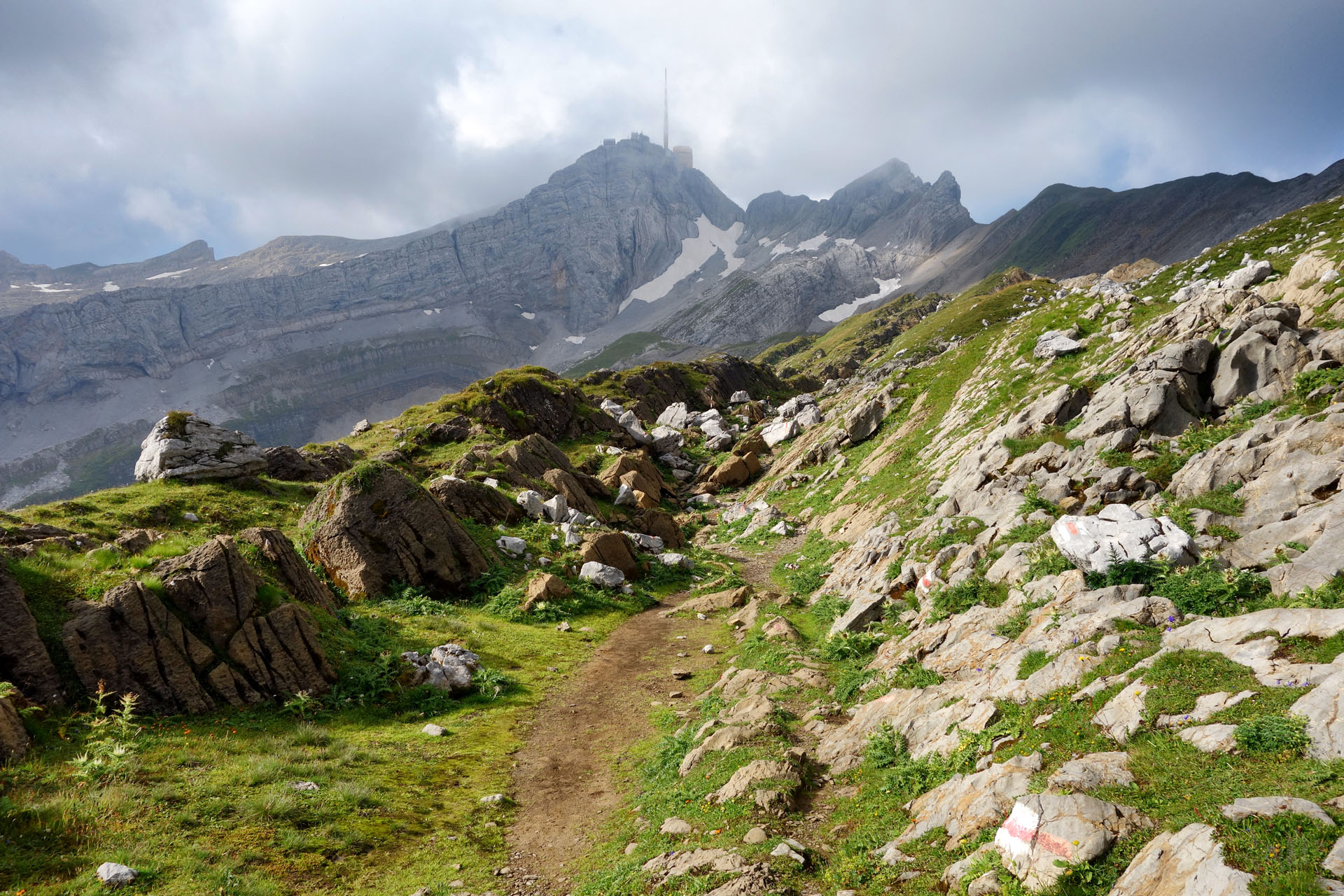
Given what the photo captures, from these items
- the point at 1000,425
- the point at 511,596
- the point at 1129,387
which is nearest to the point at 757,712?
the point at 511,596

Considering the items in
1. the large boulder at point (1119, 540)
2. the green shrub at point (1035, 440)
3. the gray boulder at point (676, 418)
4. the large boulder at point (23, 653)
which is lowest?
the large boulder at point (1119, 540)

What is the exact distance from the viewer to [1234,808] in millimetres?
6836

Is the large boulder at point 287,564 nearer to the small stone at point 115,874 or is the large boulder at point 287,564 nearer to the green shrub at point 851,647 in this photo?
the small stone at point 115,874

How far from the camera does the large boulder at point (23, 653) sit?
13.5 metres

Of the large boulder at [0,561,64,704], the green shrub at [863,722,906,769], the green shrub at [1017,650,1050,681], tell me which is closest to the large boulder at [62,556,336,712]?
the large boulder at [0,561,64,704]

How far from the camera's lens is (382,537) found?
29.2 meters

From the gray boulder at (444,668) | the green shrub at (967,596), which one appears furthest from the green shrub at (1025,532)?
the gray boulder at (444,668)

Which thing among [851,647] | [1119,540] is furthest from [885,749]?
[1119,540]

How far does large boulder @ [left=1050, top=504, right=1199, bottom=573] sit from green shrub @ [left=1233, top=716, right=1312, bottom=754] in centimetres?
698

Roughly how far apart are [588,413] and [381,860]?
7127 centimetres

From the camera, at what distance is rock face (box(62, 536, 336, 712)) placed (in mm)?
14969

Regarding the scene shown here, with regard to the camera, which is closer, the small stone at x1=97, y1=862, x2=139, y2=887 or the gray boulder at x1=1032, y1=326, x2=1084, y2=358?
the small stone at x1=97, y1=862, x2=139, y2=887

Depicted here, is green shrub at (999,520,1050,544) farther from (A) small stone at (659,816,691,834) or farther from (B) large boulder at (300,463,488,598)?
(B) large boulder at (300,463,488,598)

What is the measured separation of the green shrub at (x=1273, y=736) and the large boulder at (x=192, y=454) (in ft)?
146
